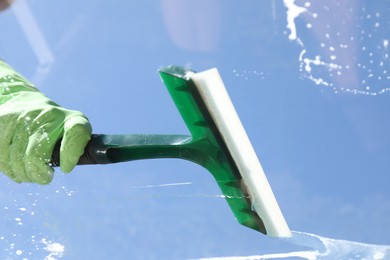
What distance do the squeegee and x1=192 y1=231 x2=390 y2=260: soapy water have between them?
14 centimetres

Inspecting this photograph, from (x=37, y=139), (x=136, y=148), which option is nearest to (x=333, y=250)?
(x=136, y=148)

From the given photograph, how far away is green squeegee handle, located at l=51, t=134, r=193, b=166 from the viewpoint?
1.59m

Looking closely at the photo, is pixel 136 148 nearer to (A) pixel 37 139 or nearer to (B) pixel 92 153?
(B) pixel 92 153

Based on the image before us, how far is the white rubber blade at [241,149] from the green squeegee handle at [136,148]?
0.14 metres

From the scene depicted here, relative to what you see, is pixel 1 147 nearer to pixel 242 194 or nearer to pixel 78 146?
pixel 78 146

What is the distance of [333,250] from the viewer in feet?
5.66

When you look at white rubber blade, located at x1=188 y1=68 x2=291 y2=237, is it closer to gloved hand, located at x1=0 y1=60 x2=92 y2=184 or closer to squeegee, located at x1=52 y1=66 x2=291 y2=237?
squeegee, located at x1=52 y1=66 x2=291 y2=237

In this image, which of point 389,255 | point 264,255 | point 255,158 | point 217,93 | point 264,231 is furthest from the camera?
point 264,255

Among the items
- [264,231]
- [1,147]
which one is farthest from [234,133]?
[1,147]

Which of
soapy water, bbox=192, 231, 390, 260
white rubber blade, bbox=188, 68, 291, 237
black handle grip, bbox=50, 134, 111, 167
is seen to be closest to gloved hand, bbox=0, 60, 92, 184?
black handle grip, bbox=50, 134, 111, 167

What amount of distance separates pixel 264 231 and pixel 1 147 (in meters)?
0.79

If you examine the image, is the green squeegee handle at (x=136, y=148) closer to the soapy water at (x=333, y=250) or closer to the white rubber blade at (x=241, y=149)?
the white rubber blade at (x=241, y=149)

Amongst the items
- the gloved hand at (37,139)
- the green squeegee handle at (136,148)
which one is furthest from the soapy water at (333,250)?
the gloved hand at (37,139)

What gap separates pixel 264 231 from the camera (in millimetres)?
1661
